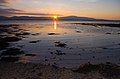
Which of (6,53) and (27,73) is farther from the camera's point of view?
(6,53)

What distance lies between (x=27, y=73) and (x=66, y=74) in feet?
10.1

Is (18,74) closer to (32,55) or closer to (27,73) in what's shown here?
(27,73)

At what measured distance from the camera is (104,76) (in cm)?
1728

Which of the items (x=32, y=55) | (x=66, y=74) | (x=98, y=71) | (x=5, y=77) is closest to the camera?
(x=5, y=77)

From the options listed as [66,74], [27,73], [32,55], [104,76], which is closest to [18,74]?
[27,73]

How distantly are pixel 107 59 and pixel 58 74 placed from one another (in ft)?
37.9

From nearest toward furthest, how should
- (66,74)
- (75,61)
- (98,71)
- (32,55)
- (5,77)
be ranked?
(5,77), (66,74), (98,71), (75,61), (32,55)

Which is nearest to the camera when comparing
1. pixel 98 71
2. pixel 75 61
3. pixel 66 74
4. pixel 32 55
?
pixel 66 74

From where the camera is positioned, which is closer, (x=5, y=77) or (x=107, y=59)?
(x=5, y=77)

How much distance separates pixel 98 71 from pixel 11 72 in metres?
7.30

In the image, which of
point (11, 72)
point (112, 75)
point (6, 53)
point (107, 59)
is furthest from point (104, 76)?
point (6, 53)

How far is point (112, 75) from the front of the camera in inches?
699

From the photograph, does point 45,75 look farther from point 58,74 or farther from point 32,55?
point 32,55

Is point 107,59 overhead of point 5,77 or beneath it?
beneath
